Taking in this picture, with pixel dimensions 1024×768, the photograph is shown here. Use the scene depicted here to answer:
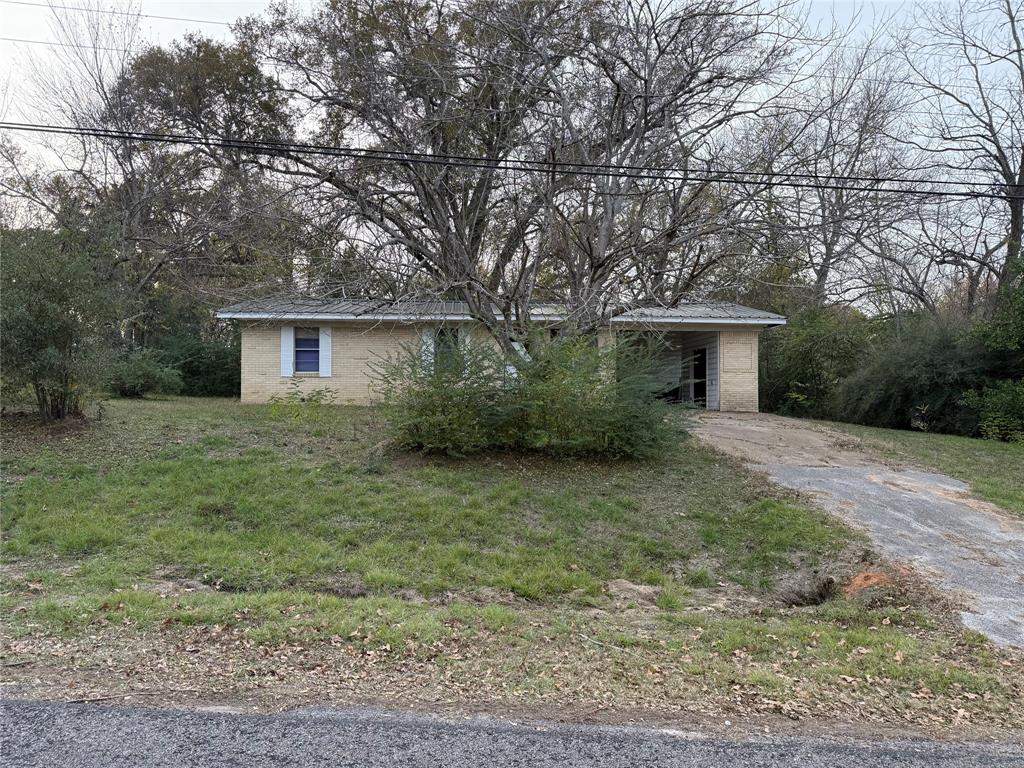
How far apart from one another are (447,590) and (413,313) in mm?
7292

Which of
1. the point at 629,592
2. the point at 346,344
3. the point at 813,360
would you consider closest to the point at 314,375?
the point at 346,344

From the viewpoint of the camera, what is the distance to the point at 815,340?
2070cm

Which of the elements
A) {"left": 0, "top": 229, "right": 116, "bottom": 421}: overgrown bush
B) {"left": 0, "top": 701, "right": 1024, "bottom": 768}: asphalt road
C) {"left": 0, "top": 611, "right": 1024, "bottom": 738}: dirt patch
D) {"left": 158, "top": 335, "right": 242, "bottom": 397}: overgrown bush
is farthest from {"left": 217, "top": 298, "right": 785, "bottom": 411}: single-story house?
{"left": 0, "top": 701, "right": 1024, "bottom": 768}: asphalt road

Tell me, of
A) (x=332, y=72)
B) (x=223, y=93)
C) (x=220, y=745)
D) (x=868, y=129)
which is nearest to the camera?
(x=220, y=745)

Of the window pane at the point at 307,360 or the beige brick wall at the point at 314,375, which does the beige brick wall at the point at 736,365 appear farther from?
the window pane at the point at 307,360

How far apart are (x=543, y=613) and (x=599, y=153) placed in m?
8.60

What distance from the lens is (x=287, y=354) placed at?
58.4ft

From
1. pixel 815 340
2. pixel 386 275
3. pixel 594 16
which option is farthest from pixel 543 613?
pixel 815 340

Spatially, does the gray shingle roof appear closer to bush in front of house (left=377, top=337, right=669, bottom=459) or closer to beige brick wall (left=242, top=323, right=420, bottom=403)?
beige brick wall (left=242, top=323, right=420, bottom=403)

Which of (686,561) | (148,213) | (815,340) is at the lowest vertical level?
(686,561)

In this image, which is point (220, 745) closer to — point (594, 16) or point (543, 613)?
point (543, 613)

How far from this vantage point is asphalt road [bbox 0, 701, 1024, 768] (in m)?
2.93

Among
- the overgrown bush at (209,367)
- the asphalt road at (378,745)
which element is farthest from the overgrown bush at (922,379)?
the overgrown bush at (209,367)

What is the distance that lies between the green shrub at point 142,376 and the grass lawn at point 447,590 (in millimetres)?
6559
